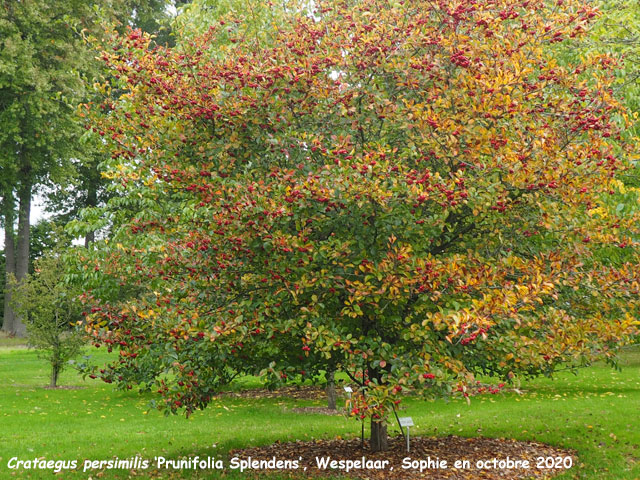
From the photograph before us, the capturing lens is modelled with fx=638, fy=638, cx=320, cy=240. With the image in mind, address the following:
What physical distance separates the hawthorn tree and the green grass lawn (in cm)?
253

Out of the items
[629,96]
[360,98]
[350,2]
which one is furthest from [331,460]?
[629,96]

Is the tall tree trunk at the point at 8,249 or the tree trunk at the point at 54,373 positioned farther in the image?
the tall tree trunk at the point at 8,249

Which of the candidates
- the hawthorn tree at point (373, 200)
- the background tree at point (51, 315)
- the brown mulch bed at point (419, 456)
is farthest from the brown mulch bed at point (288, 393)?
the hawthorn tree at point (373, 200)

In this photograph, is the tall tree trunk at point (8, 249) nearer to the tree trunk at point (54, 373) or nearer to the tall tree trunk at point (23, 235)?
the tall tree trunk at point (23, 235)

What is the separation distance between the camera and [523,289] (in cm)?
512

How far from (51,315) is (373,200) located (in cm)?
1491

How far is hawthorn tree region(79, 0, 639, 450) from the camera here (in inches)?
230

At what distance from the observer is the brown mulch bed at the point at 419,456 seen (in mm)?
7582

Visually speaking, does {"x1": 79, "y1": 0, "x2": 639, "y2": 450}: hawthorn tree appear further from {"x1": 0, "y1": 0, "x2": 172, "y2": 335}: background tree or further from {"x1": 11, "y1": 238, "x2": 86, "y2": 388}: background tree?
{"x1": 0, "y1": 0, "x2": 172, "y2": 335}: background tree

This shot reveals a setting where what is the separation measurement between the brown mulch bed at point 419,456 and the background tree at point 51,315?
992cm

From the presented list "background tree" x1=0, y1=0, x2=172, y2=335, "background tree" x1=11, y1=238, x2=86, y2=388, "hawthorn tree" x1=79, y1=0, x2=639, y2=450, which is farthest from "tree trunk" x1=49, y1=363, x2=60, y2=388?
"hawthorn tree" x1=79, y1=0, x2=639, y2=450

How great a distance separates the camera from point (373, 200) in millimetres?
5887

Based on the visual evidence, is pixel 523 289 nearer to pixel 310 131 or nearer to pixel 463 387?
pixel 463 387

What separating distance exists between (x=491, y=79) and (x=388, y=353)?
2.81 metres
